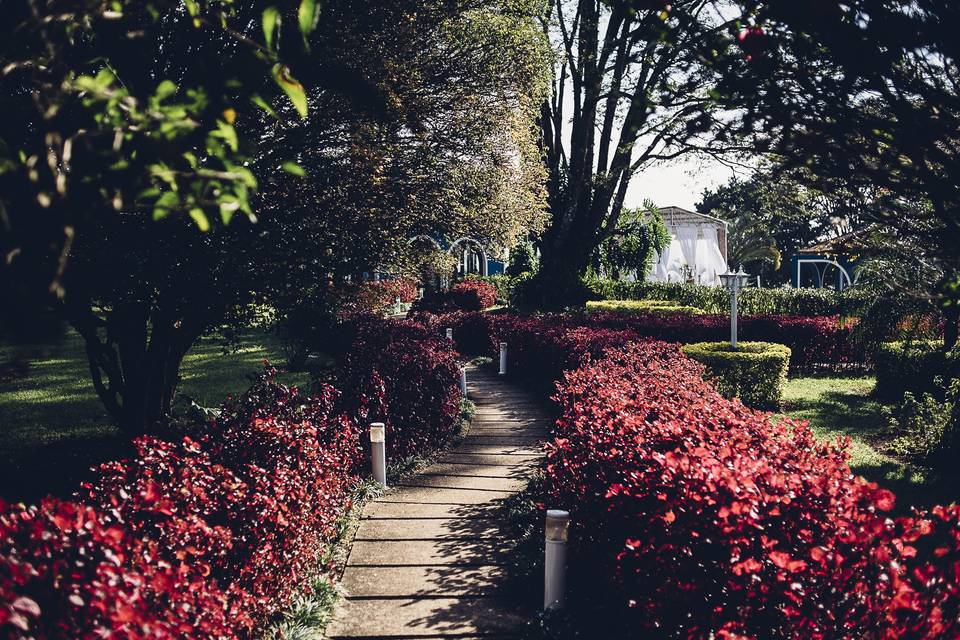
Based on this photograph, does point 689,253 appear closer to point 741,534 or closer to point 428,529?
point 428,529

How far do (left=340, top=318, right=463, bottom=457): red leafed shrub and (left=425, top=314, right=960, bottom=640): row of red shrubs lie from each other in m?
2.82

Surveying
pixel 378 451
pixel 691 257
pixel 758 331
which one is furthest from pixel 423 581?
pixel 691 257

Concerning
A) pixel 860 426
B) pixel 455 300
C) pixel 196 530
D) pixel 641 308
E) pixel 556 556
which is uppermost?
pixel 455 300

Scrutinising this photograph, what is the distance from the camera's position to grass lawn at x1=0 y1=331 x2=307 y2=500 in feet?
26.0

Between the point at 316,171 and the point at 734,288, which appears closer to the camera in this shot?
the point at 316,171

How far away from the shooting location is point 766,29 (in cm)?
312

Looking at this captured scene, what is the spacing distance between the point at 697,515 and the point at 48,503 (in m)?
3.04

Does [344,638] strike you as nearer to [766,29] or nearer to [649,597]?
[649,597]

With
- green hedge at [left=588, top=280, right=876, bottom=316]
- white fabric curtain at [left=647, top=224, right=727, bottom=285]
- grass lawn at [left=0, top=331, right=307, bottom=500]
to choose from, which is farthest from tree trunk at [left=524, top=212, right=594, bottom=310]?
white fabric curtain at [left=647, top=224, right=727, bottom=285]

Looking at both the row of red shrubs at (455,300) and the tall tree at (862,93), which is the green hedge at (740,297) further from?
the tall tree at (862,93)

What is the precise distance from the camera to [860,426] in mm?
10984

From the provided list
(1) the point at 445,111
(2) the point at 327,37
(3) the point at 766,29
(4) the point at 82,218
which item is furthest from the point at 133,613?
(1) the point at 445,111

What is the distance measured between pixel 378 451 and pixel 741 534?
4.80 metres

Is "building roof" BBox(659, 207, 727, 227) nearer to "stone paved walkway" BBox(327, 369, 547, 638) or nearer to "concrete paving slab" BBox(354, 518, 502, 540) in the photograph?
"stone paved walkway" BBox(327, 369, 547, 638)
